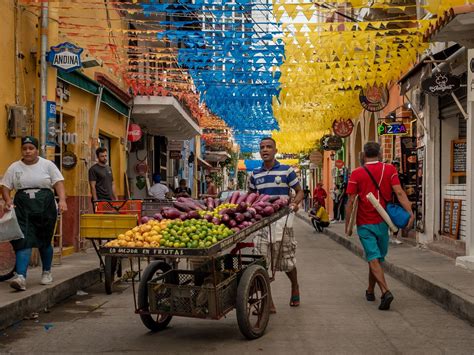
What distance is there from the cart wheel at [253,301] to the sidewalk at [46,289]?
2478mm

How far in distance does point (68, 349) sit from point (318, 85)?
37.8 feet

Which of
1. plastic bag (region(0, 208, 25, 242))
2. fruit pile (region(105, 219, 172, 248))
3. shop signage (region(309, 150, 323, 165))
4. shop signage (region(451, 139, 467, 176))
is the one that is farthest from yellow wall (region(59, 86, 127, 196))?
shop signage (region(309, 150, 323, 165))

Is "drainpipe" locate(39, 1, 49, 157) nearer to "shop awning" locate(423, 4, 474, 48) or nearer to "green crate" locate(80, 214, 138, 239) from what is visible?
"green crate" locate(80, 214, 138, 239)

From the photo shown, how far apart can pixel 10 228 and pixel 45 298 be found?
92cm

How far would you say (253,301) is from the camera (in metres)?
5.97

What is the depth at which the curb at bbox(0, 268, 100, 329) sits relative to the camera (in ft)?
21.4

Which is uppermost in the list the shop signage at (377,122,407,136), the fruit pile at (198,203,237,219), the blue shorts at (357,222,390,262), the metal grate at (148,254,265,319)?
the shop signage at (377,122,407,136)

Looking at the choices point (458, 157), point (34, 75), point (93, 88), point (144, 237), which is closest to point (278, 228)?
point (144, 237)

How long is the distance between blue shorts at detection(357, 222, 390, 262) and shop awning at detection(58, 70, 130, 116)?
22.1ft

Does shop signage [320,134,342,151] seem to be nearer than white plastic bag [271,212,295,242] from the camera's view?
No

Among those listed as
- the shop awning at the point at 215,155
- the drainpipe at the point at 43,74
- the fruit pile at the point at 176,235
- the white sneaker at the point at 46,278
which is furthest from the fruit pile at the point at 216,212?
the shop awning at the point at 215,155

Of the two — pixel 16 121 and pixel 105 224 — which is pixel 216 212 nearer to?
pixel 105 224

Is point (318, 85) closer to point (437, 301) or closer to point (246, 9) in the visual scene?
point (246, 9)

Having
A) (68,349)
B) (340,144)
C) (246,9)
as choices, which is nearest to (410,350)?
(68,349)
